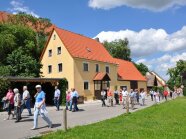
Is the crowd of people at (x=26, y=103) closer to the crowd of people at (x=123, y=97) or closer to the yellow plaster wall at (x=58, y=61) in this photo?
the crowd of people at (x=123, y=97)

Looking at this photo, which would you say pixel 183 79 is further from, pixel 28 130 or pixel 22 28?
pixel 28 130

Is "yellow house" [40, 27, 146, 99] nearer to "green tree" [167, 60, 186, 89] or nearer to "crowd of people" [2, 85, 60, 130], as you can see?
"crowd of people" [2, 85, 60, 130]

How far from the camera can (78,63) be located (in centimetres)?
4697

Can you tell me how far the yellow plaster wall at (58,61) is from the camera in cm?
4650

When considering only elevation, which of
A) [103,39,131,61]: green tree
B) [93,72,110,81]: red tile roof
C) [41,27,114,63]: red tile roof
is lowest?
[93,72,110,81]: red tile roof

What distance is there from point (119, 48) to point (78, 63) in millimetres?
37211

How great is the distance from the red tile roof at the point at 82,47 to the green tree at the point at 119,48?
25.7 m

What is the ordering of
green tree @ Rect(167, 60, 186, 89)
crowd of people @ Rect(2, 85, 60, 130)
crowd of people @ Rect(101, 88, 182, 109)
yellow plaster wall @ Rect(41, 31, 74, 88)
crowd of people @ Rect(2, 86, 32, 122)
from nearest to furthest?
crowd of people @ Rect(2, 85, 60, 130), crowd of people @ Rect(2, 86, 32, 122), crowd of people @ Rect(101, 88, 182, 109), yellow plaster wall @ Rect(41, 31, 74, 88), green tree @ Rect(167, 60, 186, 89)

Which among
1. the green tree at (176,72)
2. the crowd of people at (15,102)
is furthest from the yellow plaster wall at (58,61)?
the green tree at (176,72)

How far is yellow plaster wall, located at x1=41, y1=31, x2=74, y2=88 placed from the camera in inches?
1831

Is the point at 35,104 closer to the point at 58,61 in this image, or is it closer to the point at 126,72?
the point at 58,61

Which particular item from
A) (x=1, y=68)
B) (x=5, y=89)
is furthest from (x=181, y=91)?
(x=5, y=89)

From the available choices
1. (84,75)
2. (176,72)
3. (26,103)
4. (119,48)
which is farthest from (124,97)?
(176,72)

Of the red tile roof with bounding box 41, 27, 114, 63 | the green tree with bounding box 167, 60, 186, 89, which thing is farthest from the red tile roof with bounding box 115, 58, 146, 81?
the green tree with bounding box 167, 60, 186, 89
